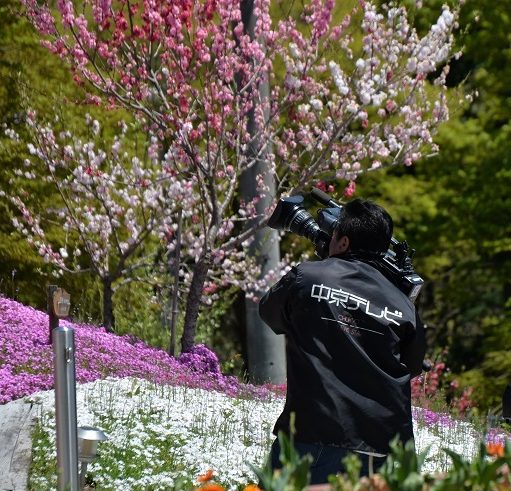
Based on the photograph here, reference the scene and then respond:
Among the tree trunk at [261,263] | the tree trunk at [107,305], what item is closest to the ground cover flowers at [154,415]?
the tree trunk at [107,305]

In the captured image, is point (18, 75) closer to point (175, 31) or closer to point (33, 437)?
point (175, 31)

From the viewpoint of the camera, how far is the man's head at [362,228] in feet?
14.2

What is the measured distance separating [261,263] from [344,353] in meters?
8.19

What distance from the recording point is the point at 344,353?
413 cm

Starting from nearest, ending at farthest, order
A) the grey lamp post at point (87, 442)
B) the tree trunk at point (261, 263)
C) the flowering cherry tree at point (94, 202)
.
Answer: the grey lamp post at point (87, 442)
the flowering cherry tree at point (94, 202)
the tree trunk at point (261, 263)

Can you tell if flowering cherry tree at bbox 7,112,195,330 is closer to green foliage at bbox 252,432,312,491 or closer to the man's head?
the man's head

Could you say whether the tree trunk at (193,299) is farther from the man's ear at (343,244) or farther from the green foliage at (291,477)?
the green foliage at (291,477)

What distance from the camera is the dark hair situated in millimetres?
4336

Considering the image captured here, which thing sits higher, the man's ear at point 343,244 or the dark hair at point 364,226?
the dark hair at point 364,226

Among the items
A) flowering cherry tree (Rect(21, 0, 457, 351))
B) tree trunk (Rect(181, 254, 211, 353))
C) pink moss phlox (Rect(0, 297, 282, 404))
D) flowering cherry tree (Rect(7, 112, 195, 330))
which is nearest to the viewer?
pink moss phlox (Rect(0, 297, 282, 404))

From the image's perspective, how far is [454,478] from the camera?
282 centimetres

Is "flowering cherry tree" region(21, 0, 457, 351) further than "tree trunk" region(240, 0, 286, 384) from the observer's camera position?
No

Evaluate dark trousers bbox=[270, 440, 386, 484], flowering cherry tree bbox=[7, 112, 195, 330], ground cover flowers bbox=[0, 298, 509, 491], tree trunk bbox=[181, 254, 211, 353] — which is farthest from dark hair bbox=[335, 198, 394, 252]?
flowering cherry tree bbox=[7, 112, 195, 330]

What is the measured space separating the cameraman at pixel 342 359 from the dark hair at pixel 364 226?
93mm
